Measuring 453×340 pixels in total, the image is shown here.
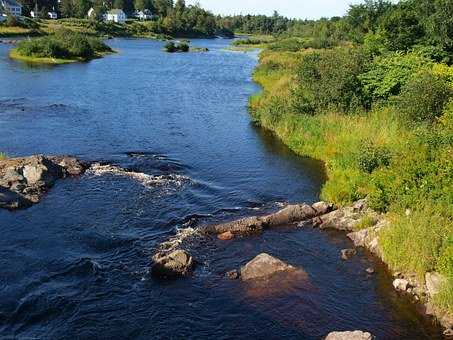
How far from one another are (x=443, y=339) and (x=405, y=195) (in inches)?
362

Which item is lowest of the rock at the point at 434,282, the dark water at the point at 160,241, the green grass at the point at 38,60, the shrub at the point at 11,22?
the dark water at the point at 160,241

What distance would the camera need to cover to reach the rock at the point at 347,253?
24797 millimetres

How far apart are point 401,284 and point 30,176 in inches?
886

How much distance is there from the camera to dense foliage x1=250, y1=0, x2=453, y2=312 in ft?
77.9

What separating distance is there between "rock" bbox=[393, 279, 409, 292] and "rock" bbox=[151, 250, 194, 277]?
882 centimetres

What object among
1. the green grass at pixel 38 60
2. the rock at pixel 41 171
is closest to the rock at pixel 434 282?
the rock at pixel 41 171

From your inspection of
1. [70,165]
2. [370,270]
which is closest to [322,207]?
[370,270]

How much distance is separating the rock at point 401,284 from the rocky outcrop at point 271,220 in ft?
24.6

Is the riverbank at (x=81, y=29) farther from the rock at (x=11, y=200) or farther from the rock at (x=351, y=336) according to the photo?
the rock at (x=351, y=336)

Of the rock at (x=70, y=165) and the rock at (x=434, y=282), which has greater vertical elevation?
the rock at (x=434, y=282)

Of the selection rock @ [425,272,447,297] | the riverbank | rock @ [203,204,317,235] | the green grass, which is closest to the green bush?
rock @ [203,204,317,235]

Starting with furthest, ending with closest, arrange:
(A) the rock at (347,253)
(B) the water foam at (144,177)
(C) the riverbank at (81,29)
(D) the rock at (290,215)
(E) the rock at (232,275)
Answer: (C) the riverbank at (81,29) < (B) the water foam at (144,177) < (D) the rock at (290,215) < (A) the rock at (347,253) < (E) the rock at (232,275)

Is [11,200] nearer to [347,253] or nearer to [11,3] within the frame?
[347,253]

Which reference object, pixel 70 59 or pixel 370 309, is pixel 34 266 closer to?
pixel 370 309
